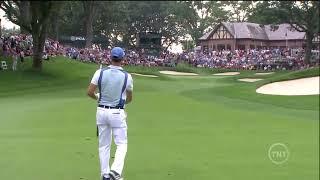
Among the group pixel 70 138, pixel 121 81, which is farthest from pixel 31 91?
pixel 121 81

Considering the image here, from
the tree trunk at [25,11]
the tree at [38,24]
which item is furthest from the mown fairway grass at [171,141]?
the tree trunk at [25,11]

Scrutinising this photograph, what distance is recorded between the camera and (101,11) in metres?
73.2

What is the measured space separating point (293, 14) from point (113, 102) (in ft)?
208

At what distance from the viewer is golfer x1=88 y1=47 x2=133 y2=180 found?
7.66 meters

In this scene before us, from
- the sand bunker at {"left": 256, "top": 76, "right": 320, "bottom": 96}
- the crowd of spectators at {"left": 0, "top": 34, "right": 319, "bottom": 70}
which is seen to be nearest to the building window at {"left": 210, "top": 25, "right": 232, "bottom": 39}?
the crowd of spectators at {"left": 0, "top": 34, "right": 319, "bottom": 70}

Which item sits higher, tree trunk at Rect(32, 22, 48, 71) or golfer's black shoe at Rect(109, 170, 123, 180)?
tree trunk at Rect(32, 22, 48, 71)

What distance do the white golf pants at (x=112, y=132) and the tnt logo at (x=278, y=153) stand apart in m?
3.17

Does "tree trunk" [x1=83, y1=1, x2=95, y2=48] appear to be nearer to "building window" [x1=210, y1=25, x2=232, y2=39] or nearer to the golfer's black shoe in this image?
"building window" [x1=210, y1=25, x2=232, y2=39]

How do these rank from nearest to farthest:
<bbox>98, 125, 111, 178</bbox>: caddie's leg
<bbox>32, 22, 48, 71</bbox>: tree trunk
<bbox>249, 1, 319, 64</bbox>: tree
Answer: <bbox>98, 125, 111, 178</bbox>: caddie's leg < <bbox>32, 22, 48, 71</bbox>: tree trunk < <bbox>249, 1, 319, 64</bbox>: tree

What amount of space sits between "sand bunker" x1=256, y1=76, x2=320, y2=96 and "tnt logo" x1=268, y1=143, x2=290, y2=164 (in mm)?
18831

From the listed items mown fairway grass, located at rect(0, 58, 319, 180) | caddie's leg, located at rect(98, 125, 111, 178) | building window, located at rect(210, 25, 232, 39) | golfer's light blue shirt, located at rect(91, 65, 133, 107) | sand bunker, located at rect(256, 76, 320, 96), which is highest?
building window, located at rect(210, 25, 232, 39)

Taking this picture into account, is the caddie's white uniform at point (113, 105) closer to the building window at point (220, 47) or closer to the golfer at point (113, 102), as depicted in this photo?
the golfer at point (113, 102)

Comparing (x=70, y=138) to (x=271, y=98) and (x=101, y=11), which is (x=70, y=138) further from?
(x=101, y=11)

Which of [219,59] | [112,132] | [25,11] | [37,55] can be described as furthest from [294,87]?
[219,59]
